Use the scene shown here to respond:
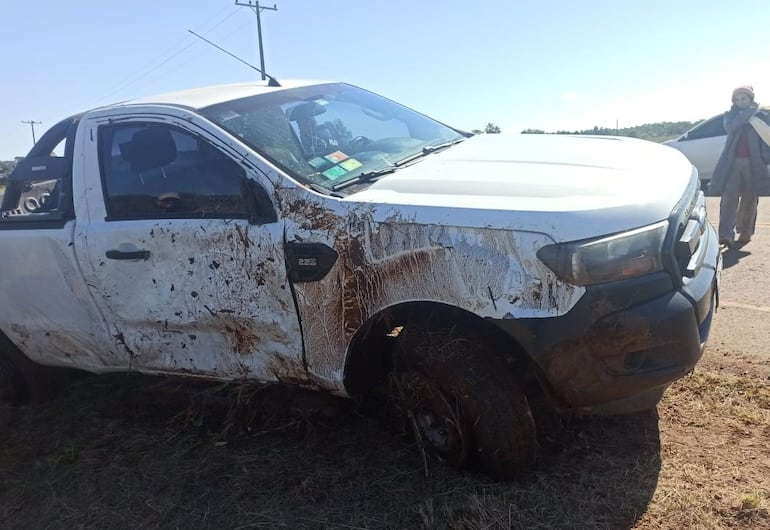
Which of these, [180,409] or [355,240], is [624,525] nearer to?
[355,240]

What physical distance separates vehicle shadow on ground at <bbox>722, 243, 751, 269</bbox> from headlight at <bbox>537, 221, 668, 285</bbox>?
4304 mm

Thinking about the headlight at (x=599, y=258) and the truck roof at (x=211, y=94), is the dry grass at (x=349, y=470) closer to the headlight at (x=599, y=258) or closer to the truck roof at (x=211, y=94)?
the headlight at (x=599, y=258)

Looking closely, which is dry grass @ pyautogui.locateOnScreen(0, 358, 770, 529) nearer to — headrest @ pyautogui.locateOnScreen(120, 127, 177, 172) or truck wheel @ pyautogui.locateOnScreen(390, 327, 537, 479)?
truck wheel @ pyautogui.locateOnScreen(390, 327, 537, 479)

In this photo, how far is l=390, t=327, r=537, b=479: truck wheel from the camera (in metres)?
2.68

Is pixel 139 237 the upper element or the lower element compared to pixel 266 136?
lower

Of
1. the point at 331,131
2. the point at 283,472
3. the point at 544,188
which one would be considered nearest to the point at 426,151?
the point at 331,131

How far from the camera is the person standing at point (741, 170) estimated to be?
6.76 meters

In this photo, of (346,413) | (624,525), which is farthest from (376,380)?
(624,525)

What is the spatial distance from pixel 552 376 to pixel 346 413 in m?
1.37

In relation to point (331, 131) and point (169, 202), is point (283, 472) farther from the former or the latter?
point (331, 131)

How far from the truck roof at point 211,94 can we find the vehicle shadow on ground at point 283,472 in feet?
5.02

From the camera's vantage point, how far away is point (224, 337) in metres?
3.23

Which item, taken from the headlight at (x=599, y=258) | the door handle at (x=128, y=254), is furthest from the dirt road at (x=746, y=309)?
the door handle at (x=128, y=254)

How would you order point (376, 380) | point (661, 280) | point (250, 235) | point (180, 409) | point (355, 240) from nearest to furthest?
point (661, 280), point (355, 240), point (250, 235), point (376, 380), point (180, 409)
